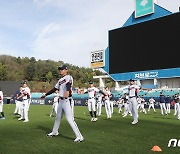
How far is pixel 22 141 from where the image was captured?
30.4 feet

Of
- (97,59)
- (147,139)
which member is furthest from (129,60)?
(147,139)

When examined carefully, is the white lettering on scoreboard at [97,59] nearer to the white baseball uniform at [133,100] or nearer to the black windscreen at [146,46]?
the black windscreen at [146,46]

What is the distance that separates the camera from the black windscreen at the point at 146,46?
47.1 metres

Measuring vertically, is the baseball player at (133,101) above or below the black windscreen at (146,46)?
below

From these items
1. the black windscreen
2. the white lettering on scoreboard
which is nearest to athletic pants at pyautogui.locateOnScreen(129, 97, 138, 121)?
Result: the black windscreen

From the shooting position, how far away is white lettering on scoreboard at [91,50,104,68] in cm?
6612

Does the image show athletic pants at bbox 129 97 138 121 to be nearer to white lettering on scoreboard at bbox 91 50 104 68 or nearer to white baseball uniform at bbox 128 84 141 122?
white baseball uniform at bbox 128 84 141 122

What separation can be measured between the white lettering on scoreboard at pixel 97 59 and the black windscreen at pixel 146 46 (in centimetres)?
700

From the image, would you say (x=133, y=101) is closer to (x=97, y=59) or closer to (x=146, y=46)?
(x=146, y=46)

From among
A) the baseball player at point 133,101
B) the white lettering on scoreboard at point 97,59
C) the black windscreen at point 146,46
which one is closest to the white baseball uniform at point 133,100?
the baseball player at point 133,101

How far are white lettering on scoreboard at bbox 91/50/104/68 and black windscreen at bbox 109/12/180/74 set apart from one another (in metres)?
7.00

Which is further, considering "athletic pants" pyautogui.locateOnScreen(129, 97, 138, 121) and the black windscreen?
the black windscreen

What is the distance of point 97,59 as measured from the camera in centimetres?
6762

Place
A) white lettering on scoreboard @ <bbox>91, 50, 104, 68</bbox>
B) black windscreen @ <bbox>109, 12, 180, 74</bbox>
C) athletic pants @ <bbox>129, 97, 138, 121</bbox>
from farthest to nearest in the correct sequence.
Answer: white lettering on scoreboard @ <bbox>91, 50, 104, 68</bbox>
black windscreen @ <bbox>109, 12, 180, 74</bbox>
athletic pants @ <bbox>129, 97, 138, 121</bbox>
